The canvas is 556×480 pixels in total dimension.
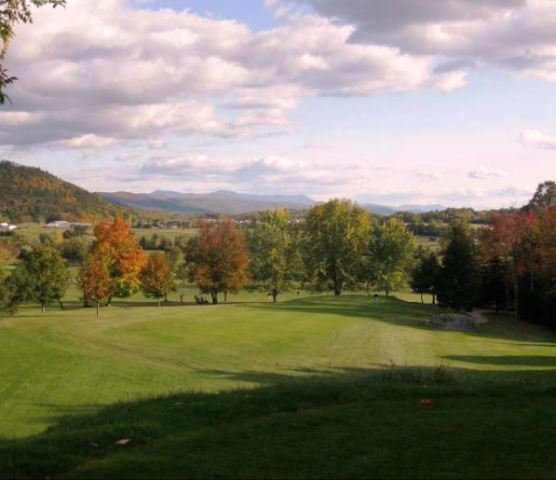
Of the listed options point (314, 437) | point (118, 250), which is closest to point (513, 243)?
point (118, 250)

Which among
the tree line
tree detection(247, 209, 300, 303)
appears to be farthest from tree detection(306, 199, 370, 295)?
tree detection(247, 209, 300, 303)

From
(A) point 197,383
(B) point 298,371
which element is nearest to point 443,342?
(B) point 298,371

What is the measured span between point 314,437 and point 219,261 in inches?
2260

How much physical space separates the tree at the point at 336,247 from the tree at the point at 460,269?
17.9m

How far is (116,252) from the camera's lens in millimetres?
51406

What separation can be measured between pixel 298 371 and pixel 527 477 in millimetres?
18247

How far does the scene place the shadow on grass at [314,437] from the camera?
7.51 metres

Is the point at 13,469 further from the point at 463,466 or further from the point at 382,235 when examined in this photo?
the point at 382,235

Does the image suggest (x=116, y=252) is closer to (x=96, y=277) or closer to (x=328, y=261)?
(x=96, y=277)

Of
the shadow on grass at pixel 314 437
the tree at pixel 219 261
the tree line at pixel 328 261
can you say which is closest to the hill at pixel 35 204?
the tree line at pixel 328 261

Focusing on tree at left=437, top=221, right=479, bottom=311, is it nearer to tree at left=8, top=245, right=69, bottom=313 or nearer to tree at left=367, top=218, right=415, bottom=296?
tree at left=367, top=218, right=415, bottom=296

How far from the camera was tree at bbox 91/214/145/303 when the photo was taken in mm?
50531

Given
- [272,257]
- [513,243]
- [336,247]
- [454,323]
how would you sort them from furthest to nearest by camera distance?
[336,247], [272,257], [513,243], [454,323]

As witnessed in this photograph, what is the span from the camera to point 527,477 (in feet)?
23.3
